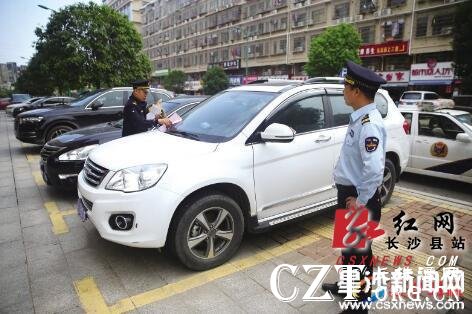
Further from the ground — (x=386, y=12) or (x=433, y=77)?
(x=386, y=12)

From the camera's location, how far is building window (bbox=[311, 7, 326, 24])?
35.2 metres

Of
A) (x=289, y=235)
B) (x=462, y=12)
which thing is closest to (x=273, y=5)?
(x=462, y=12)

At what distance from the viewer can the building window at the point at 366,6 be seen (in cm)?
3092

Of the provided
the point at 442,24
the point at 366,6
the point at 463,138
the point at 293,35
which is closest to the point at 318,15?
the point at 293,35

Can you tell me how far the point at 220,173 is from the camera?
307cm

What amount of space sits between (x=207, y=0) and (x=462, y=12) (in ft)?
140

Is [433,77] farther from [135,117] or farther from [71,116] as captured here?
[135,117]

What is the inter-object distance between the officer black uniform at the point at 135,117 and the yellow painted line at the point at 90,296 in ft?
7.49

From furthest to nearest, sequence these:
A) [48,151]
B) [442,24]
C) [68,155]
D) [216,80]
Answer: [216,80] → [442,24] → [48,151] → [68,155]

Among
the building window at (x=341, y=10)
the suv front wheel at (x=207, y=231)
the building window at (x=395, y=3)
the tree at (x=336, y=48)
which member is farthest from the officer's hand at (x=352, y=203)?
the building window at (x=341, y=10)

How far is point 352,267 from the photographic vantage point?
263 centimetres

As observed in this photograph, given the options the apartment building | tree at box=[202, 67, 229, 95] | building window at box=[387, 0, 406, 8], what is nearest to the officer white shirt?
the apartment building

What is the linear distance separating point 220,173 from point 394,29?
31647 mm

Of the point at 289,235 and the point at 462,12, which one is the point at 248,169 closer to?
the point at 289,235
